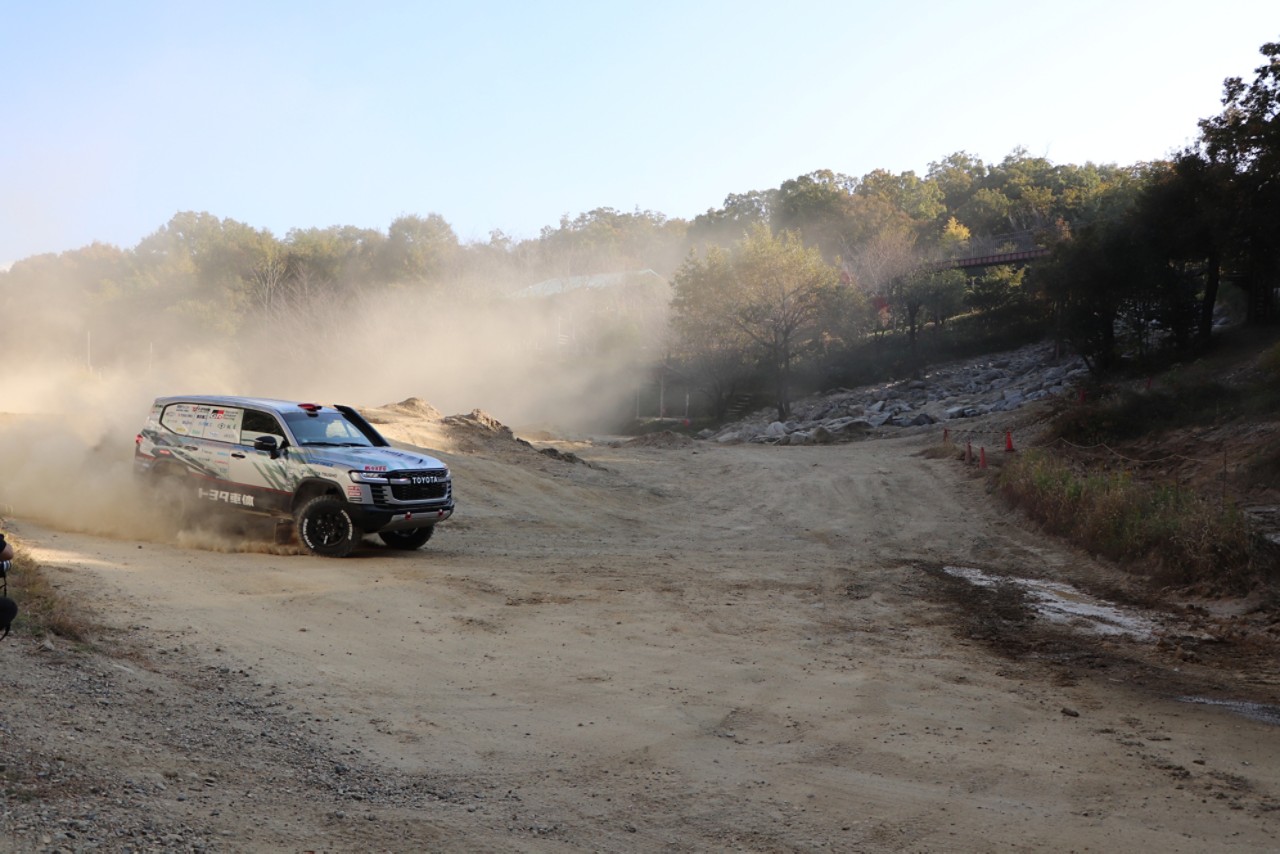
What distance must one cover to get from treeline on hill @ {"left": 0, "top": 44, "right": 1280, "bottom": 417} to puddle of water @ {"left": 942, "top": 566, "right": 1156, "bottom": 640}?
71.1 ft

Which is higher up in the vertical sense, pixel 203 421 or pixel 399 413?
pixel 203 421

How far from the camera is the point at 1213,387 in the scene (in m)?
25.9

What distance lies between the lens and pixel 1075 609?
11266 mm

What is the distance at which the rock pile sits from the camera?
39156 mm

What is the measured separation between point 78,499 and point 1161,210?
118ft

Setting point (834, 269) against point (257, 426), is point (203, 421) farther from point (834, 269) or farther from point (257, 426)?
point (834, 269)

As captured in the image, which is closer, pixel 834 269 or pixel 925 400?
pixel 925 400

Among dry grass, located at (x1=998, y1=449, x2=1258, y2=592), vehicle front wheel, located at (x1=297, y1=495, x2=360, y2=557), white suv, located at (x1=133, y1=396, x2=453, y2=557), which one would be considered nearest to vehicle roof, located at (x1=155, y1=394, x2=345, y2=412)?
white suv, located at (x1=133, y1=396, x2=453, y2=557)

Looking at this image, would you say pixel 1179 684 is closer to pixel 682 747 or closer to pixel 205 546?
pixel 682 747

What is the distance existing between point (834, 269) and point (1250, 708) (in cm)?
4941

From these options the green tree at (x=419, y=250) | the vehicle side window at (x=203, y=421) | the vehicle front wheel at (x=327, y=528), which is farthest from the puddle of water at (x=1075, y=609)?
the green tree at (x=419, y=250)

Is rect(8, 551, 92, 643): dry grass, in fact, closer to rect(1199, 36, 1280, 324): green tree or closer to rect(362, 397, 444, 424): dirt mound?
rect(362, 397, 444, 424): dirt mound

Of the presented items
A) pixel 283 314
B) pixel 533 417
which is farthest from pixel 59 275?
pixel 533 417

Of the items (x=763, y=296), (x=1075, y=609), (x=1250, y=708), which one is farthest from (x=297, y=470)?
(x=763, y=296)
